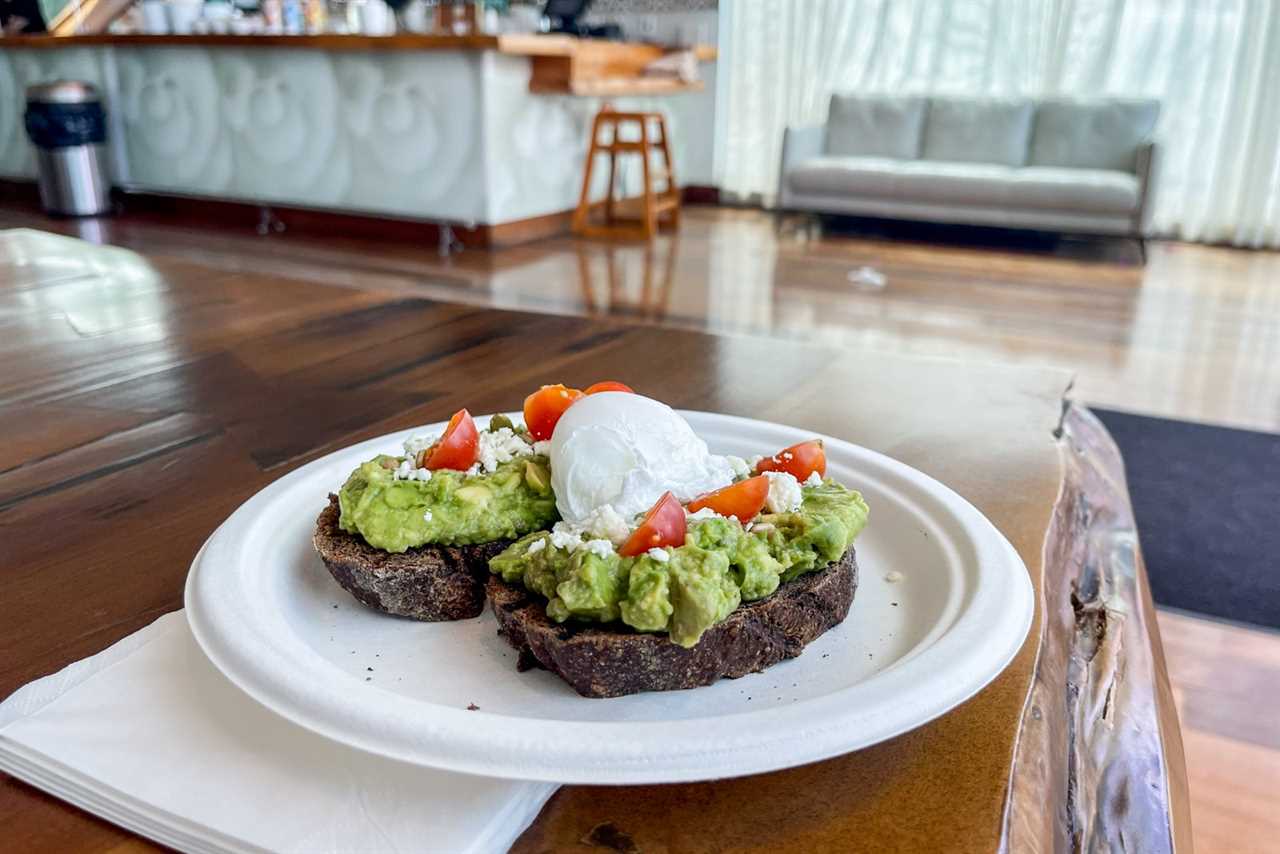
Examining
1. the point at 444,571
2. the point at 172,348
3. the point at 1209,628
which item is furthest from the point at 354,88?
the point at 444,571

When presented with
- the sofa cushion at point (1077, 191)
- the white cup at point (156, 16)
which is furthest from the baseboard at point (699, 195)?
the white cup at point (156, 16)

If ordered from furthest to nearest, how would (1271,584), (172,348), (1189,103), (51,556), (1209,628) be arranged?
1. (1189,103)
2. (1271,584)
3. (1209,628)
4. (172,348)
5. (51,556)

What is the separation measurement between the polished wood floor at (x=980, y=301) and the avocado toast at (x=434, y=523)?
0.97 metres

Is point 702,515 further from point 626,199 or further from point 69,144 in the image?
point 69,144

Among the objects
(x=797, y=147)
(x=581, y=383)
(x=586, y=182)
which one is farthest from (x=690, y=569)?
(x=797, y=147)

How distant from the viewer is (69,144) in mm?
6234

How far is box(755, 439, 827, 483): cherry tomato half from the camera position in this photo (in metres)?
0.64

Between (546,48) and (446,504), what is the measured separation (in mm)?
5049

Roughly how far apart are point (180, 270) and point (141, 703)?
4.72 ft

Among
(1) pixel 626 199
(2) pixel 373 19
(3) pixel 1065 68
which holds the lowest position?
(1) pixel 626 199

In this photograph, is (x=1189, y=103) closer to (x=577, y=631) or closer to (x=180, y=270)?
(x=180, y=270)

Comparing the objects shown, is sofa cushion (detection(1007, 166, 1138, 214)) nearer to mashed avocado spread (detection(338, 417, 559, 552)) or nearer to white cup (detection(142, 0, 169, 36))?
white cup (detection(142, 0, 169, 36))

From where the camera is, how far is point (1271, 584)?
206 centimetres

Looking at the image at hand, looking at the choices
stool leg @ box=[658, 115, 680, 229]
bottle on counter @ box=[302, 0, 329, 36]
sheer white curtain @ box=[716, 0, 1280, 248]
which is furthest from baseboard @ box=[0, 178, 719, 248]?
sheer white curtain @ box=[716, 0, 1280, 248]
